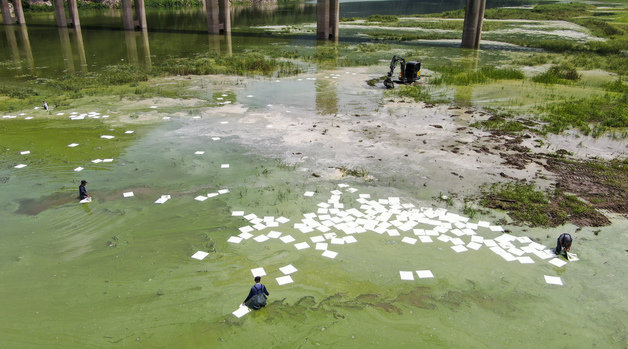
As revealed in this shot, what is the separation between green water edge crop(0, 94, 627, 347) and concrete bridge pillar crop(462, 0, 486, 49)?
4296 centimetres

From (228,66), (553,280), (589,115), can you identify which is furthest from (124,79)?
(589,115)

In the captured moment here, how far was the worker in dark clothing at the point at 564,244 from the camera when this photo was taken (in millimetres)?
10484

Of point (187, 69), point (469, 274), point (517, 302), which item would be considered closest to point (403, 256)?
point (469, 274)

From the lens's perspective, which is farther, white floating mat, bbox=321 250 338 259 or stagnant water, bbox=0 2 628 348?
white floating mat, bbox=321 250 338 259

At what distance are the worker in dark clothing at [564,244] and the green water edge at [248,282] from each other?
404mm

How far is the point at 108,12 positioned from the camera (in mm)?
95438

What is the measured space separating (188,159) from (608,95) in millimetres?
26168

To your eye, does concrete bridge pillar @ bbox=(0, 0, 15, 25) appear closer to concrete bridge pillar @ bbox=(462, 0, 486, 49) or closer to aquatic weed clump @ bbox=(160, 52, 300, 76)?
aquatic weed clump @ bbox=(160, 52, 300, 76)

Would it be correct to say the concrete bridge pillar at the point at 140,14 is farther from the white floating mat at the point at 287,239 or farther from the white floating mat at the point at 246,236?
the white floating mat at the point at 287,239

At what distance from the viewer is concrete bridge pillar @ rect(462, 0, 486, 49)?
50.2 meters

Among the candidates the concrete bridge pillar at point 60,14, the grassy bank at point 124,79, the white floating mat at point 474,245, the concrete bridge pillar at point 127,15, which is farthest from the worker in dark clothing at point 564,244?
the concrete bridge pillar at point 60,14

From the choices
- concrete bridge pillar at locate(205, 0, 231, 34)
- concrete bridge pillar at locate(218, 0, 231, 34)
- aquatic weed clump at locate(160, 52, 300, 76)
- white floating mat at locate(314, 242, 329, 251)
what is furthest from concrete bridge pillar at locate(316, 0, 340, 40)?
white floating mat at locate(314, 242, 329, 251)

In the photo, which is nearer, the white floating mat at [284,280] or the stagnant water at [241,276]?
the stagnant water at [241,276]

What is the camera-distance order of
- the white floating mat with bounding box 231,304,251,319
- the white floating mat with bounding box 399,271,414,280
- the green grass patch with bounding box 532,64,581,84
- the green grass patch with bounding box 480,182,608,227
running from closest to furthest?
the white floating mat with bounding box 231,304,251,319
the white floating mat with bounding box 399,271,414,280
the green grass patch with bounding box 480,182,608,227
the green grass patch with bounding box 532,64,581,84
